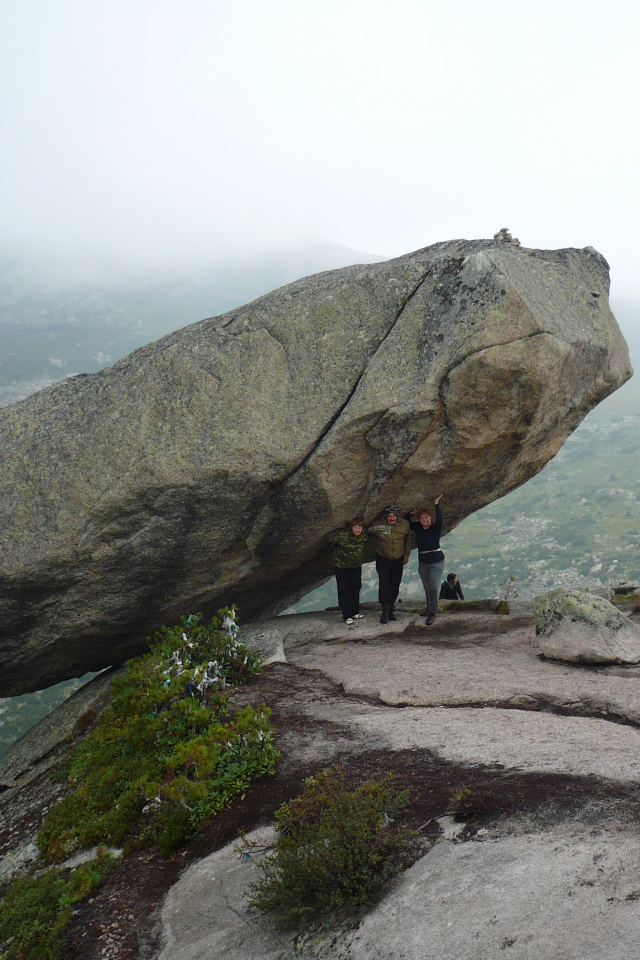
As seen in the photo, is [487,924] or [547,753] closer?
[487,924]

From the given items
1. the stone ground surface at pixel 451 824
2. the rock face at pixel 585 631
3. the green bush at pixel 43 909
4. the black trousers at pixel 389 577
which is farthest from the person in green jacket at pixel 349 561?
the green bush at pixel 43 909

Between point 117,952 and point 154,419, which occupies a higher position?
point 154,419

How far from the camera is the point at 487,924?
6090 mm

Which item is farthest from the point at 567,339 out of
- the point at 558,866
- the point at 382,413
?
the point at 558,866

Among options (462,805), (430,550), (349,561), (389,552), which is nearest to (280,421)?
(349,561)

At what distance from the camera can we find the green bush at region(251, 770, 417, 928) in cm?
700

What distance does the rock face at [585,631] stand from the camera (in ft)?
45.6

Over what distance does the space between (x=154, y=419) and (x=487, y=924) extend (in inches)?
543

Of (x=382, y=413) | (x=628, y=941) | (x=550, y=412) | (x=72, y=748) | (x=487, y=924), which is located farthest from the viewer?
(x=550, y=412)

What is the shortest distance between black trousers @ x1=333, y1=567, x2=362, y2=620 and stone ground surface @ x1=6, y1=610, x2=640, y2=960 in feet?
13.8

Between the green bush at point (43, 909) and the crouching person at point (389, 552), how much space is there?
1085cm

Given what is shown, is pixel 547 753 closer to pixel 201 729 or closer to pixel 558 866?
pixel 558 866

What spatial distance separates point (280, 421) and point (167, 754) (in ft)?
29.1

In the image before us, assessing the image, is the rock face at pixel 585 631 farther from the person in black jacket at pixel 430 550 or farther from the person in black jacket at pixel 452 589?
the person in black jacket at pixel 452 589
